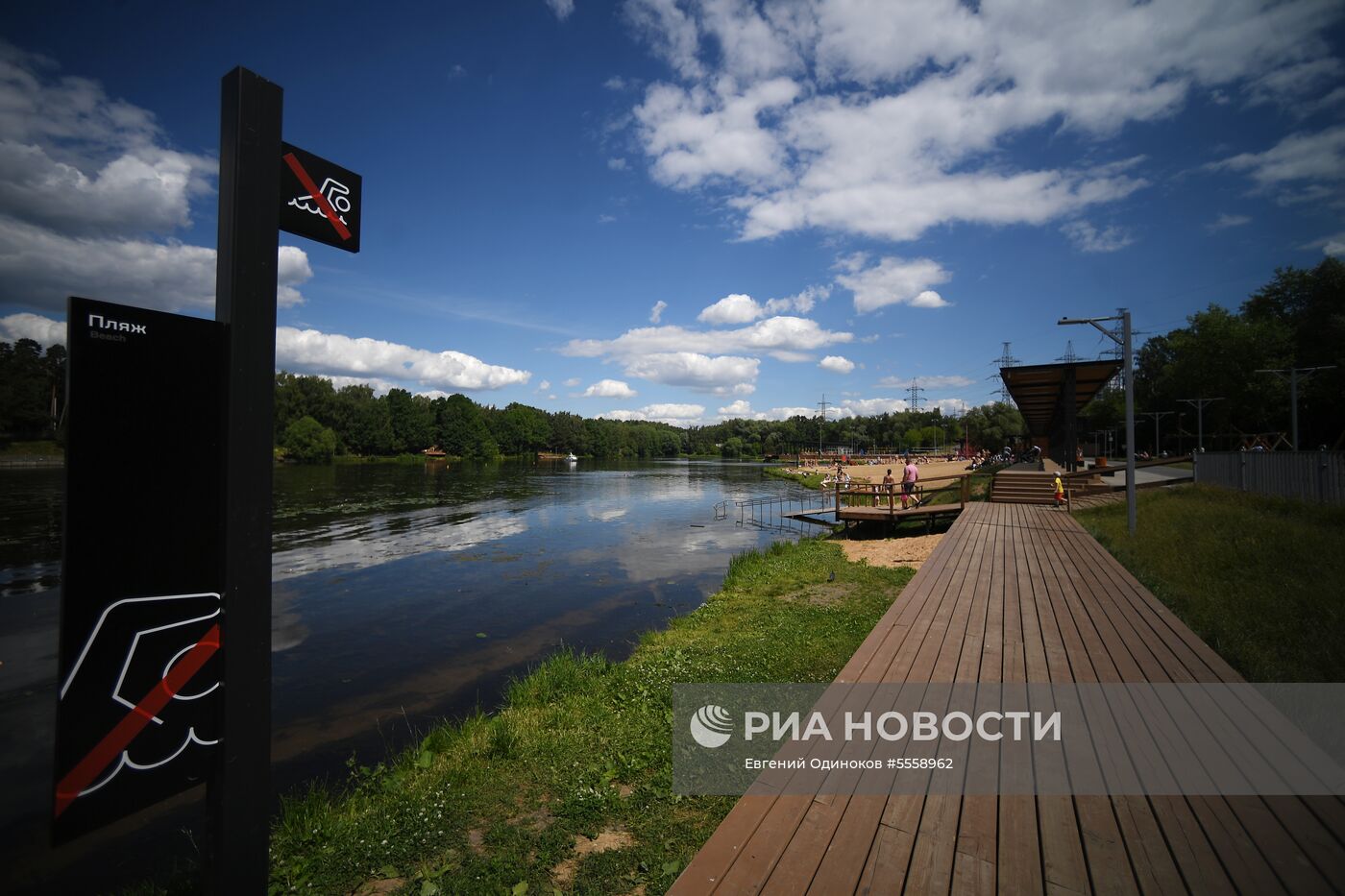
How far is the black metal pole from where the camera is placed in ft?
8.02

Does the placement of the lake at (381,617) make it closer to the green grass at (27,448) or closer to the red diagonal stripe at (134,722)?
the red diagonal stripe at (134,722)

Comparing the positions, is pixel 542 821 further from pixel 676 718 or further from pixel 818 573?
pixel 818 573

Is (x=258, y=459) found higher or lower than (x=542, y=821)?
higher

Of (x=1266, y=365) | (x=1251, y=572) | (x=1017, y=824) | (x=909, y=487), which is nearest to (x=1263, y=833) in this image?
(x=1017, y=824)

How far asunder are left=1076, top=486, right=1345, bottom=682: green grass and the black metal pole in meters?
7.92

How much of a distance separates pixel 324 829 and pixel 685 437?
18678 cm

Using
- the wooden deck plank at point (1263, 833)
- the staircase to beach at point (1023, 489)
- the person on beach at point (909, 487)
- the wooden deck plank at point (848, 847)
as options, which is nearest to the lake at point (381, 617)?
the person on beach at point (909, 487)

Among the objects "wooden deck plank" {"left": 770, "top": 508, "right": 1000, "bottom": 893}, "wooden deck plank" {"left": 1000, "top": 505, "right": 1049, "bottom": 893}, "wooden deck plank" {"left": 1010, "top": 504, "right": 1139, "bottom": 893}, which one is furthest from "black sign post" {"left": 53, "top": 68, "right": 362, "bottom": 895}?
"wooden deck plank" {"left": 1010, "top": 504, "right": 1139, "bottom": 893}

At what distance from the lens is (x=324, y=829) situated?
165 inches

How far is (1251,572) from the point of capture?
9.99 meters

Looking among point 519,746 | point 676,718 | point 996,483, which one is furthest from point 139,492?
point 996,483

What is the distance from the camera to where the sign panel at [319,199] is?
9.00 feet

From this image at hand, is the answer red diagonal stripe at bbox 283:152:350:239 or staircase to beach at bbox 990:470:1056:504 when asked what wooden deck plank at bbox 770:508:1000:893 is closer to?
red diagonal stripe at bbox 283:152:350:239

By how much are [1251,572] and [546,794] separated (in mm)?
12286
